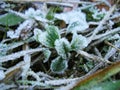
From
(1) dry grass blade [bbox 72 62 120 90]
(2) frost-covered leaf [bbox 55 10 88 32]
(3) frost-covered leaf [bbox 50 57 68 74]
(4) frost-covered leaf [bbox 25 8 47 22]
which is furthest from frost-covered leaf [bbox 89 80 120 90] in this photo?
(4) frost-covered leaf [bbox 25 8 47 22]

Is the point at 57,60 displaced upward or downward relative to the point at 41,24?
downward

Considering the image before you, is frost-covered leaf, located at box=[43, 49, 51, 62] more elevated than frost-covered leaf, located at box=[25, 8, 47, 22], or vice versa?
frost-covered leaf, located at box=[25, 8, 47, 22]

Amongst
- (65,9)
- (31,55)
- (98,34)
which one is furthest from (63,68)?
(65,9)

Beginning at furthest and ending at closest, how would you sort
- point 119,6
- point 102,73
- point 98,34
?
point 119,6 < point 98,34 < point 102,73

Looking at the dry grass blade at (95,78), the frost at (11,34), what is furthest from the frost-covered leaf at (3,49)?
the dry grass blade at (95,78)

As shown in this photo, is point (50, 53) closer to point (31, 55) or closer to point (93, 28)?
point (31, 55)

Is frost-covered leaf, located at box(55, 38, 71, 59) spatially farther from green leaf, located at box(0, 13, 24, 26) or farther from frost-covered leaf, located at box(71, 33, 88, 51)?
green leaf, located at box(0, 13, 24, 26)

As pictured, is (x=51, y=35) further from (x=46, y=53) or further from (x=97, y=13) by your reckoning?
(x=97, y=13)
